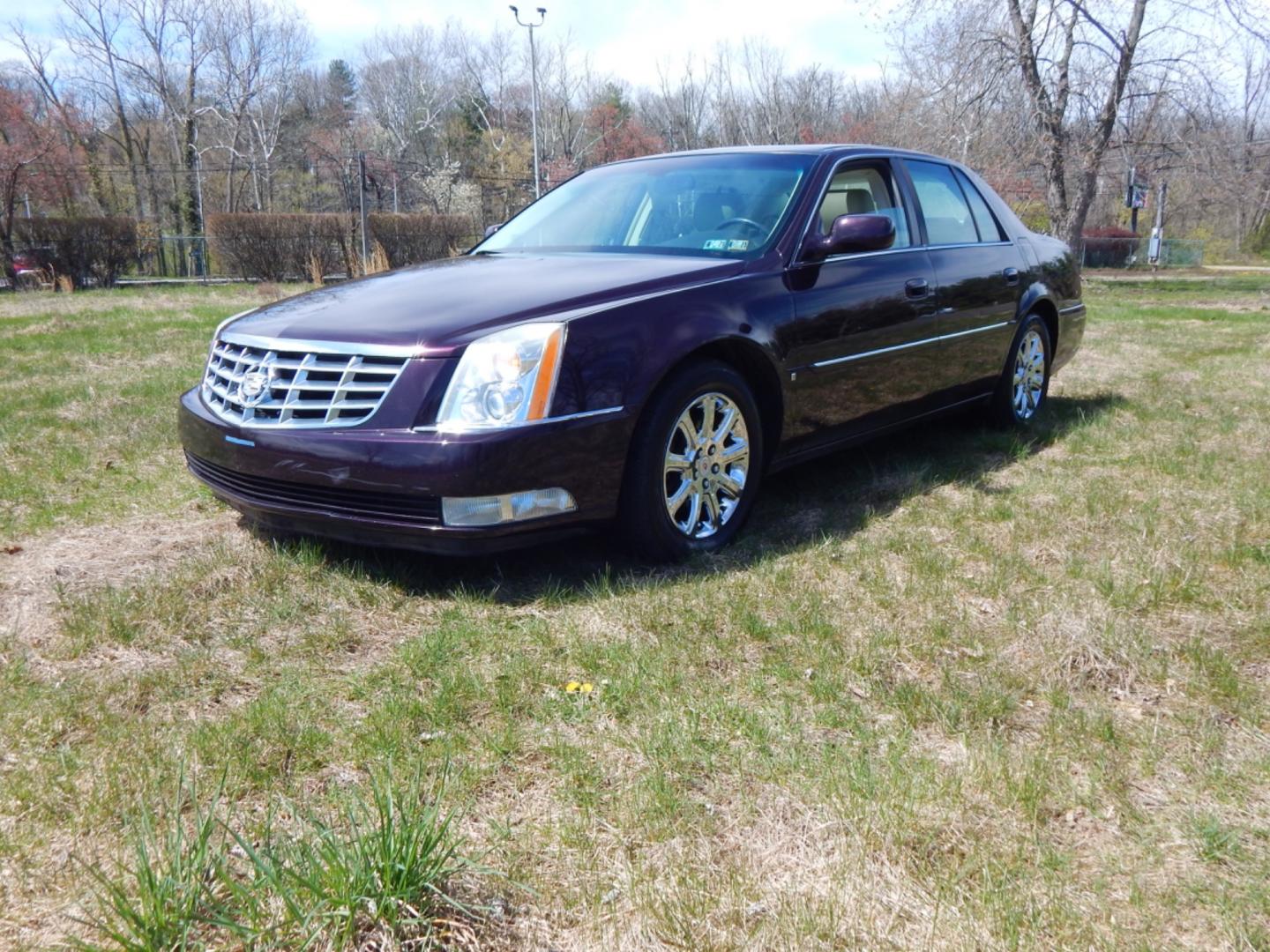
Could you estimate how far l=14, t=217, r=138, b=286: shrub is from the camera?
2045cm

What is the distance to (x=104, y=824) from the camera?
2.25 metres

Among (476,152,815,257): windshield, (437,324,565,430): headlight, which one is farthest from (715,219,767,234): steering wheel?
(437,324,565,430): headlight

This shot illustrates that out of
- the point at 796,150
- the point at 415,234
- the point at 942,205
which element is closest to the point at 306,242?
the point at 415,234

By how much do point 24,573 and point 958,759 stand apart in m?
3.30

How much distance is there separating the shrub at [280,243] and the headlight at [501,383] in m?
20.0

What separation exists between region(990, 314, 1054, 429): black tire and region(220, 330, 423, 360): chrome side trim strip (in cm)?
382

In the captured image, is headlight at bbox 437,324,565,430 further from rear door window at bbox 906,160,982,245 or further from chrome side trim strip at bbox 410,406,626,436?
rear door window at bbox 906,160,982,245

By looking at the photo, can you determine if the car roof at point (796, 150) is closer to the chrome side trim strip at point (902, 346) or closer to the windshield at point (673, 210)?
the windshield at point (673, 210)

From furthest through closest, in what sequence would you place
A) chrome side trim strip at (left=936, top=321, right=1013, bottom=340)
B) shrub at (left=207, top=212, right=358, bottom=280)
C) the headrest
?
shrub at (left=207, top=212, right=358, bottom=280), chrome side trim strip at (left=936, top=321, right=1013, bottom=340), the headrest

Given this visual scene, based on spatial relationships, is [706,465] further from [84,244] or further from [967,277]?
[84,244]

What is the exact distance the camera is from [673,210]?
183 inches

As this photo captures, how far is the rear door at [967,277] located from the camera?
17.2 ft

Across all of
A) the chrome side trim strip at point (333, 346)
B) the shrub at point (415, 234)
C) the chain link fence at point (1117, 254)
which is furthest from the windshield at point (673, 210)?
the chain link fence at point (1117, 254)

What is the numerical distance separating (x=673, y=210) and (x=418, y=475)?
199cm
